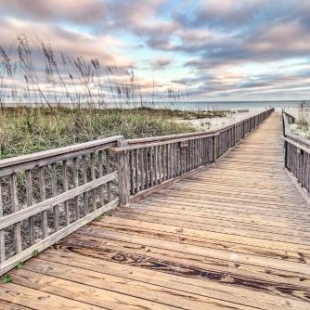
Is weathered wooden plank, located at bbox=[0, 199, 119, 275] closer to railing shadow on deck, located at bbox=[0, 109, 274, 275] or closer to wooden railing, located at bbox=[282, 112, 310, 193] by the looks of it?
railing shadow on deck, located at bbox=[0, 109, 274, 275]

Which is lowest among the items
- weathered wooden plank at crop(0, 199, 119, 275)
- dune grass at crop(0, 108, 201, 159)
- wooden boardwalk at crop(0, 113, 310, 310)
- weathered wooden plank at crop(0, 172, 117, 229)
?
wooden boardwalk at crop(0, 113, 310, 310)

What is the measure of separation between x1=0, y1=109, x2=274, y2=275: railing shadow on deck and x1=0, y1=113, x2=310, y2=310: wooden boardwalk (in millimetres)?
193

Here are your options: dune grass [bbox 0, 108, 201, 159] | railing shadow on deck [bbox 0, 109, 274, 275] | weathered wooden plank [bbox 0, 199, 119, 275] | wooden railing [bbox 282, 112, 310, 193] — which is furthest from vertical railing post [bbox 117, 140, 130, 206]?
wooden railing [bbox 282, 112, 310, 193]

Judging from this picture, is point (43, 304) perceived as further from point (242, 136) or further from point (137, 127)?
point (242, 136)

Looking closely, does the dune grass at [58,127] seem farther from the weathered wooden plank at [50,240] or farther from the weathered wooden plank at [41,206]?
the weathered wooden plank at [50,240]

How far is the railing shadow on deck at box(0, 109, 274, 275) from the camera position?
267cm

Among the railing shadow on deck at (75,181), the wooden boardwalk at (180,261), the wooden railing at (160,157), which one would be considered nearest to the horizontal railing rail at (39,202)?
the railing shadow on deck at (75,181)

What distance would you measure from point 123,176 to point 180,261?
1.71 meters

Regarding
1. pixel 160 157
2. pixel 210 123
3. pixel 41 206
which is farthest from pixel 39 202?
pixel 210 123

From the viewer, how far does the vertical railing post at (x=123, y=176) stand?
13.5 feet

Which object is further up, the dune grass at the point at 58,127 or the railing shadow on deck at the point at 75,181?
the dune grass at the point at 58,127

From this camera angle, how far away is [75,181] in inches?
134

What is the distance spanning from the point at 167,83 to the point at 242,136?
18.8 feet

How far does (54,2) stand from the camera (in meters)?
6.15
